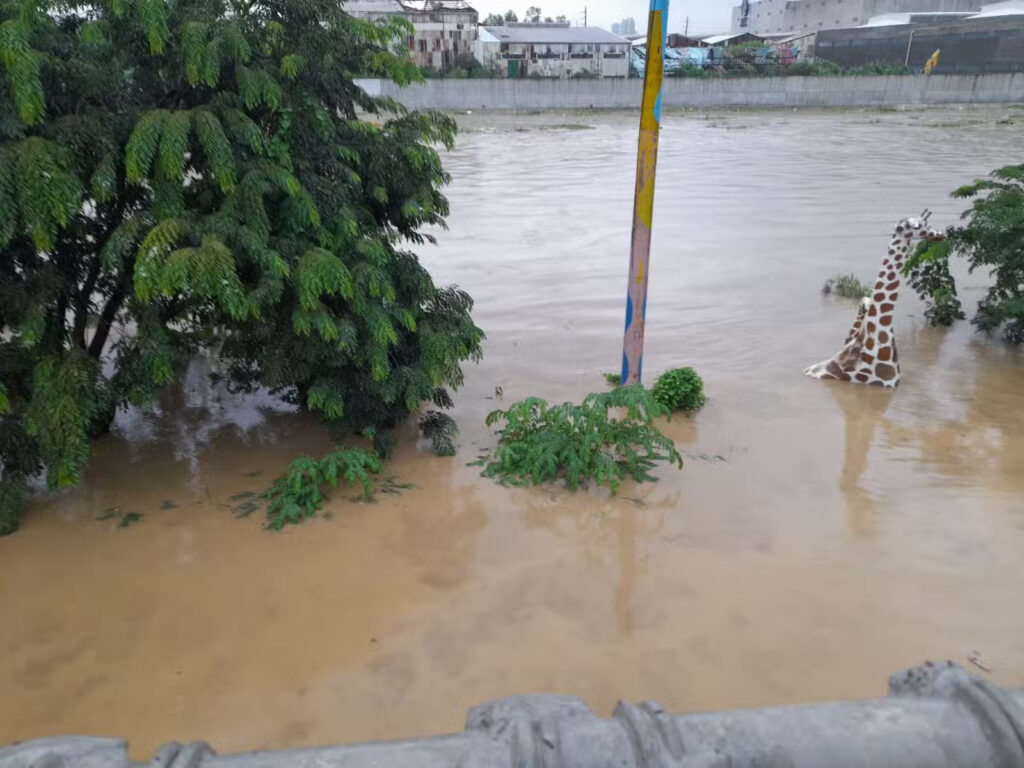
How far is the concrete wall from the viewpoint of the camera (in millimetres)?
43562

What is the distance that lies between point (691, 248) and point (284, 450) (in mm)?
9797

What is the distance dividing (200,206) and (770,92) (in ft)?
153

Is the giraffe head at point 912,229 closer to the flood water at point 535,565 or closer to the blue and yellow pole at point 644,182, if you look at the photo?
the flood water at point 535,565

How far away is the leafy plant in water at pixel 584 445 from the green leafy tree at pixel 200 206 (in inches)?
32.4

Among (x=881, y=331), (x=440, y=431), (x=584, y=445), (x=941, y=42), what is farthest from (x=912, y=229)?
(x=941, y=42)

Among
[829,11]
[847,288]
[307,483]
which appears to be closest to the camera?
[307,483]

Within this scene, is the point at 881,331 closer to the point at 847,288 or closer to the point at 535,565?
the point at 847,288

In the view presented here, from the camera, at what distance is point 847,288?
11.6 meters

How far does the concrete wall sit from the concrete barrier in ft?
145

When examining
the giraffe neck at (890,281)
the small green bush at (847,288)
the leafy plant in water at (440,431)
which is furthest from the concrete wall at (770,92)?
the leafy plant in water at (440,431)

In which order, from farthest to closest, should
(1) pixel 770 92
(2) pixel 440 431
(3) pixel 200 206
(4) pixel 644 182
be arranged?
(1) pixel 770 92 < (2) pixel 440 431 < (4) pixel 644 182 < (3) pixel 200 206

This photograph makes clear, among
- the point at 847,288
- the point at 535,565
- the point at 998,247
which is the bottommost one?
the point at 847,288

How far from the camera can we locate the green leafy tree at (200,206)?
475cm

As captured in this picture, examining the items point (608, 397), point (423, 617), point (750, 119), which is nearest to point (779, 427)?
point (608, 397)
